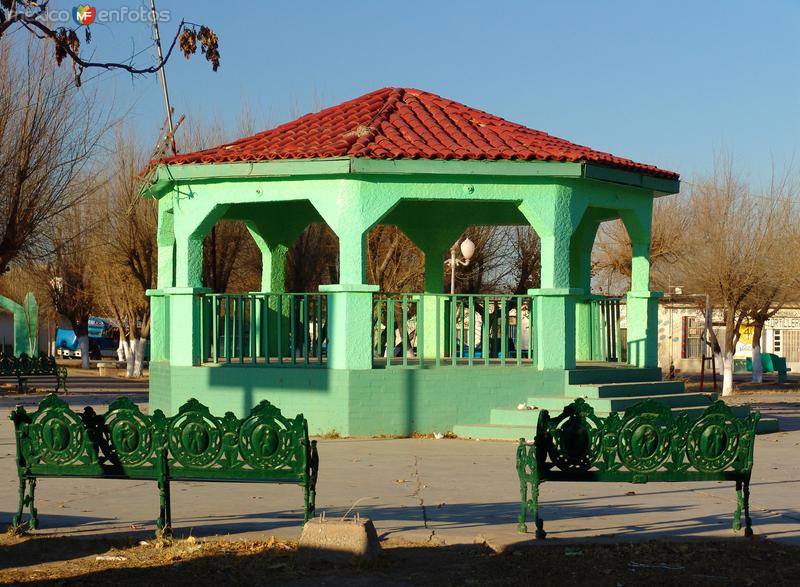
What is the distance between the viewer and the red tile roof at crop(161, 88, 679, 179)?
15.5 m

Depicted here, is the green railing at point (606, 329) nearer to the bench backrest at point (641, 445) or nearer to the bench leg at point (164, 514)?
the bench backrest at point (641, 445)

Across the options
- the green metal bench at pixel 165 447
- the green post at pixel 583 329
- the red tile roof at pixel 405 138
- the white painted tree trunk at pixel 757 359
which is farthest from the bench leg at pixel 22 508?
the white painted tree trunk at pixel 757 359

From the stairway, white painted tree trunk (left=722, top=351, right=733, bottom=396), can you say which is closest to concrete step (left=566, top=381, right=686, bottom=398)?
the stairway

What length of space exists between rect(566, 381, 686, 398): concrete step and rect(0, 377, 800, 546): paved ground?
279 cm

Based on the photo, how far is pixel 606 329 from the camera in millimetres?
19031

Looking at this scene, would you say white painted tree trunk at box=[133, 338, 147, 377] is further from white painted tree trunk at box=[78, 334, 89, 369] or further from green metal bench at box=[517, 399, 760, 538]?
green metal bench at box=[517, 399, 760, 538]

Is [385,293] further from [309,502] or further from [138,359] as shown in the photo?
[138,359]

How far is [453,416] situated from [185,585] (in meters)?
9.14

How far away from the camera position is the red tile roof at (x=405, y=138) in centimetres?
1553

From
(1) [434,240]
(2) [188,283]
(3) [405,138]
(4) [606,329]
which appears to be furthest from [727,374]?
(2) [188,283]

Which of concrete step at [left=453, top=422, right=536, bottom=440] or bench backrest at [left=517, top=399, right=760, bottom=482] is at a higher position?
bench backrest at [left=517, top=399, right=760, bottom=482]

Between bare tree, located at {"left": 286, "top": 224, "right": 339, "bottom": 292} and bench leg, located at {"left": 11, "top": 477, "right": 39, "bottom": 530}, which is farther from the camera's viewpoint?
bare tree, located at {"left": 286, "top": 224, "right": 339, "bottom": 292}

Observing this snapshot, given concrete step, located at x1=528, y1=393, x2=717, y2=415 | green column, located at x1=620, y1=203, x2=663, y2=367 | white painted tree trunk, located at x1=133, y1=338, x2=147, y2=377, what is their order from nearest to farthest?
concrete step, located at x1=528, y1=393, x2=717, y2=415, green column, located at x1=620, y1=203, x2=663, y2=367, white painted tree trunk, located at x1=133, y1=338, x2=147, y2=377

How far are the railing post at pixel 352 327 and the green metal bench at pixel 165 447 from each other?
23.4 ft
